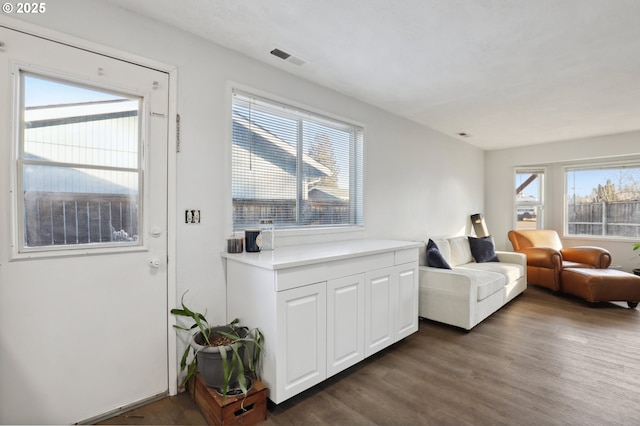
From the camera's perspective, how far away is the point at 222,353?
5.47 ft

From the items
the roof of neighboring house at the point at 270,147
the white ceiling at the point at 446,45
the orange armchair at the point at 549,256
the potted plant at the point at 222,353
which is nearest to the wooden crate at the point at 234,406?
the potted plant at the point at 222,353

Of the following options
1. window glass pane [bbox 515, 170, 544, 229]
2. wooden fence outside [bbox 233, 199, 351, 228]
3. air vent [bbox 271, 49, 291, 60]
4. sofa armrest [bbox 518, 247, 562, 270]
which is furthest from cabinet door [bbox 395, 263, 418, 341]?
window glass pane [bbox 515, 170, 544, 229]

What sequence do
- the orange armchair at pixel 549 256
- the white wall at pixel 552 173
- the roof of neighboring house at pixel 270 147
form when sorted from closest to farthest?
the roof of neighboring house at pixel 270 147
the orange armchair at pixel 549 256
the white wall at pixel 552 173

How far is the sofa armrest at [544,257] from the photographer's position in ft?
14.2

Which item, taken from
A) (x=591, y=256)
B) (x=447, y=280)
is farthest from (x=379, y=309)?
(x=591, y=256)

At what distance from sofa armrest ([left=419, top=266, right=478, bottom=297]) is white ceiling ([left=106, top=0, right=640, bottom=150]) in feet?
5.97

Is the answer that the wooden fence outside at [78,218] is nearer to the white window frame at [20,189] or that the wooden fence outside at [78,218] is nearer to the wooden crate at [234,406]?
the white window frame at [20,189]

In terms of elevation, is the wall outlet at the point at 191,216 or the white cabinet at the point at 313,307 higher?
the wall outlet at the point at 191,216

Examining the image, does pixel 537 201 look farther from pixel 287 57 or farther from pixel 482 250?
pixel 287 57

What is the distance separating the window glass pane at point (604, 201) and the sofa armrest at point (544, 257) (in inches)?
51.9

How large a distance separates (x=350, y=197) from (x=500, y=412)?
2.11 metres

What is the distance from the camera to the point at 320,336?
201 cm

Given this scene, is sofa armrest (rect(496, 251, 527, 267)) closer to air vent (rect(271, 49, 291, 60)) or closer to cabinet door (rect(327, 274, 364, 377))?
cabinet door (rect(327, 274, 364, 377))

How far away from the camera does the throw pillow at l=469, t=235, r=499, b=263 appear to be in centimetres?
443
